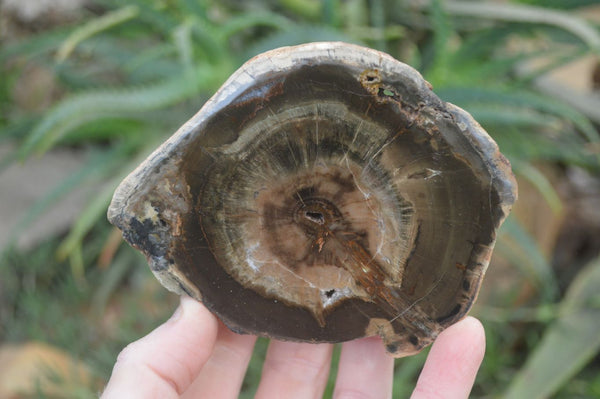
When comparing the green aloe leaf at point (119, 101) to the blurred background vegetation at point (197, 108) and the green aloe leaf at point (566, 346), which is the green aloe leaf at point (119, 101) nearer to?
the blurred background vegetation at point (197, 108)

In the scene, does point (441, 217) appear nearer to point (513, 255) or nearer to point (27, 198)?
point (513, 255)

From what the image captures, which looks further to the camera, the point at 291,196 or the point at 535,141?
the point at 535,141

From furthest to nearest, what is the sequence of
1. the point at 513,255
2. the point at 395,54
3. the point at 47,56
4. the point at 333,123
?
the point at 47,56 → the point at 395,54 → the point at 513,255 → the point at 333,123

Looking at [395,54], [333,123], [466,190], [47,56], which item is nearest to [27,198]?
[47,56]

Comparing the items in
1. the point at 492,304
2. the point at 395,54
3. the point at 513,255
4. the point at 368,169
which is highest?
the point at 368,169

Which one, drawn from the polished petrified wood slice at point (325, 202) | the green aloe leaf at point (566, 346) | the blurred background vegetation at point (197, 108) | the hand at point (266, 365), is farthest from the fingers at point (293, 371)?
the green aloe leaf at point (566, 346)

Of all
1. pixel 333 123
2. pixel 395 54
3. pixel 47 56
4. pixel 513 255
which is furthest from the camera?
pixel 47 56
